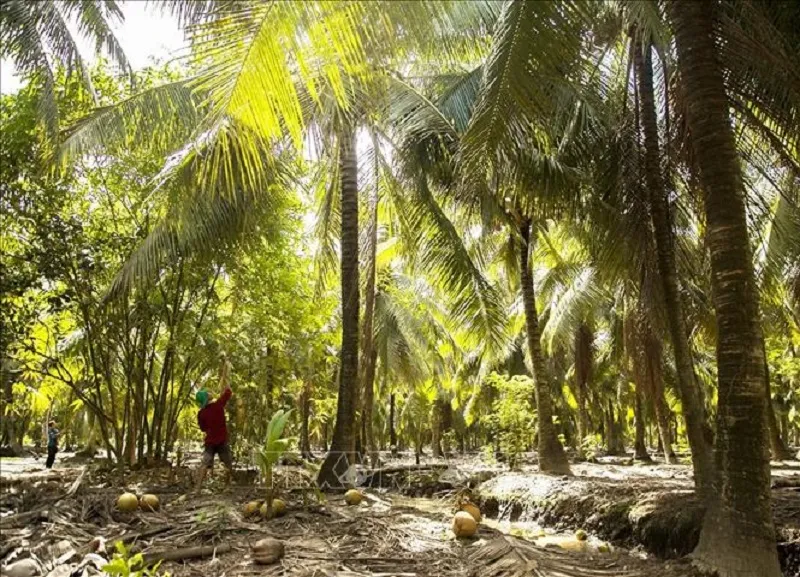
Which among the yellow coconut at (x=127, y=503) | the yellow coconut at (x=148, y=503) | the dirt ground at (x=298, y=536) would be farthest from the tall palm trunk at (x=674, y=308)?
the yellow coconut at (x=127, y=503)

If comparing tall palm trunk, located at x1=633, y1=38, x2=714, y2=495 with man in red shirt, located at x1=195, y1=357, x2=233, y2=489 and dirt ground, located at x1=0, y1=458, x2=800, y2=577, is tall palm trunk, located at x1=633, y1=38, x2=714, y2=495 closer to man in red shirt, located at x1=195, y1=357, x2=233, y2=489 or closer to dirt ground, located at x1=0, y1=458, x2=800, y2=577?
dirt ground, located at x1=0, y1=458, x2=800, y2=577

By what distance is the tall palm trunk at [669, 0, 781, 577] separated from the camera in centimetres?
473

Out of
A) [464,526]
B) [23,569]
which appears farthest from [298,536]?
Result: [23,569]

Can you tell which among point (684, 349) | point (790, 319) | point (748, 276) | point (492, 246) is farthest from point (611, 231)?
point (790, 319)

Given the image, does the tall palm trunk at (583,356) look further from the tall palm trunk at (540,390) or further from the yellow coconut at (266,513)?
the yellow coconut at (266,513)

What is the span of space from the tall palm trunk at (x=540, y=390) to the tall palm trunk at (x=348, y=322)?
11.4 feet

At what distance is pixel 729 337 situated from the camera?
16.6 ft

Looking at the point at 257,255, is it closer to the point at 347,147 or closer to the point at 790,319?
the point at 347,147

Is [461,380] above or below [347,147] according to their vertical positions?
below

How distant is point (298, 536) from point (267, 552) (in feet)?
3.45

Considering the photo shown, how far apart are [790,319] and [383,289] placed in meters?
11.8

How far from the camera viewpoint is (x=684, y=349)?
7191mm

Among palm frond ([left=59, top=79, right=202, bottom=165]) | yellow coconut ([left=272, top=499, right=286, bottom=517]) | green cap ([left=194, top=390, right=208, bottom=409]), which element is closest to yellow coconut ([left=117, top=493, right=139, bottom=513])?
yellow coconut ([left=272, top=499, right=286, bottom=517])

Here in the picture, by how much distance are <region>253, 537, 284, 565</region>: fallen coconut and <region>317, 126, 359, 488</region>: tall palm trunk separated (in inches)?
187
